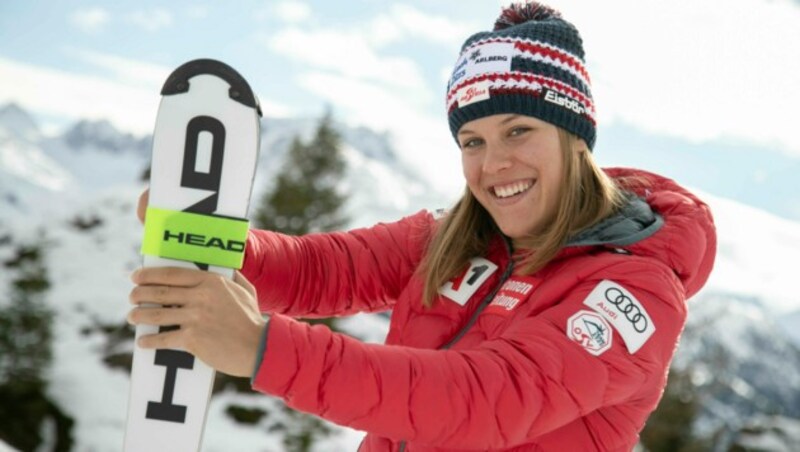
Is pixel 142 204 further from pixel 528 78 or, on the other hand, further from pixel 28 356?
pixel 28 356

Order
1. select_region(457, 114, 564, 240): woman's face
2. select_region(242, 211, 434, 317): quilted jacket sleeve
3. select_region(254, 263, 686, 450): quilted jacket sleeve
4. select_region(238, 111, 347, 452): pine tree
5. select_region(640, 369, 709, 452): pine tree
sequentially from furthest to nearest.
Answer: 1. select_region(640, 369, 709, 452): pine tree
2. select_region(238, 111, 347, 452): pine tree
3. select_region(242, 211, 434, 317): quilted jacket sleeve
4. select_region(457, 114, 564, 240): woman's face
5. select_region(254, 263, 686, 450): quilted jacket sleeve

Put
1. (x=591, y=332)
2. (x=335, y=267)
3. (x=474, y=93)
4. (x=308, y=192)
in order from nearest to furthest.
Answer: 1. (x=591, y=332)
2. (x=474, y=93)
3. (x=335, y=267)
4. (x=308, y=192)

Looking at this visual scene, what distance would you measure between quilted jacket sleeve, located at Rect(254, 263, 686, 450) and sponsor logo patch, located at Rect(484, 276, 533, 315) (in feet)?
0.67

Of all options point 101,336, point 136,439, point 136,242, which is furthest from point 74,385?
point 136,439

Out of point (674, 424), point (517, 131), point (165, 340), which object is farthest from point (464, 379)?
point (674, 424)

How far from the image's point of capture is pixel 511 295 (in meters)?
1.93

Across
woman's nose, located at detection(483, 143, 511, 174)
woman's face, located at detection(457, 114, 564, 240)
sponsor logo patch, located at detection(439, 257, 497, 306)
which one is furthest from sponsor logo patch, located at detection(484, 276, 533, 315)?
woman's nose, located at detection(483, 143, 511, 174)

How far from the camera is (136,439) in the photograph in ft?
5.93

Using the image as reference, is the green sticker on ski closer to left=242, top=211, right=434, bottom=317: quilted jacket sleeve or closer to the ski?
the ski

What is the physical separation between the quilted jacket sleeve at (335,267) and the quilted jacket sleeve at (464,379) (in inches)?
30.8

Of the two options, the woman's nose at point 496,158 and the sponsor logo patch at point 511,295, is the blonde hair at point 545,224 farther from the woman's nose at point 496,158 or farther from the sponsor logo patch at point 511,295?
the woman's nose at point 496,158

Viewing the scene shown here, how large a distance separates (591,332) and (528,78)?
0.90 metres

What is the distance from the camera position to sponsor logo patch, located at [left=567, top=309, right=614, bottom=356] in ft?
5.19

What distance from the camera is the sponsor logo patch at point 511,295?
1.89 metres
